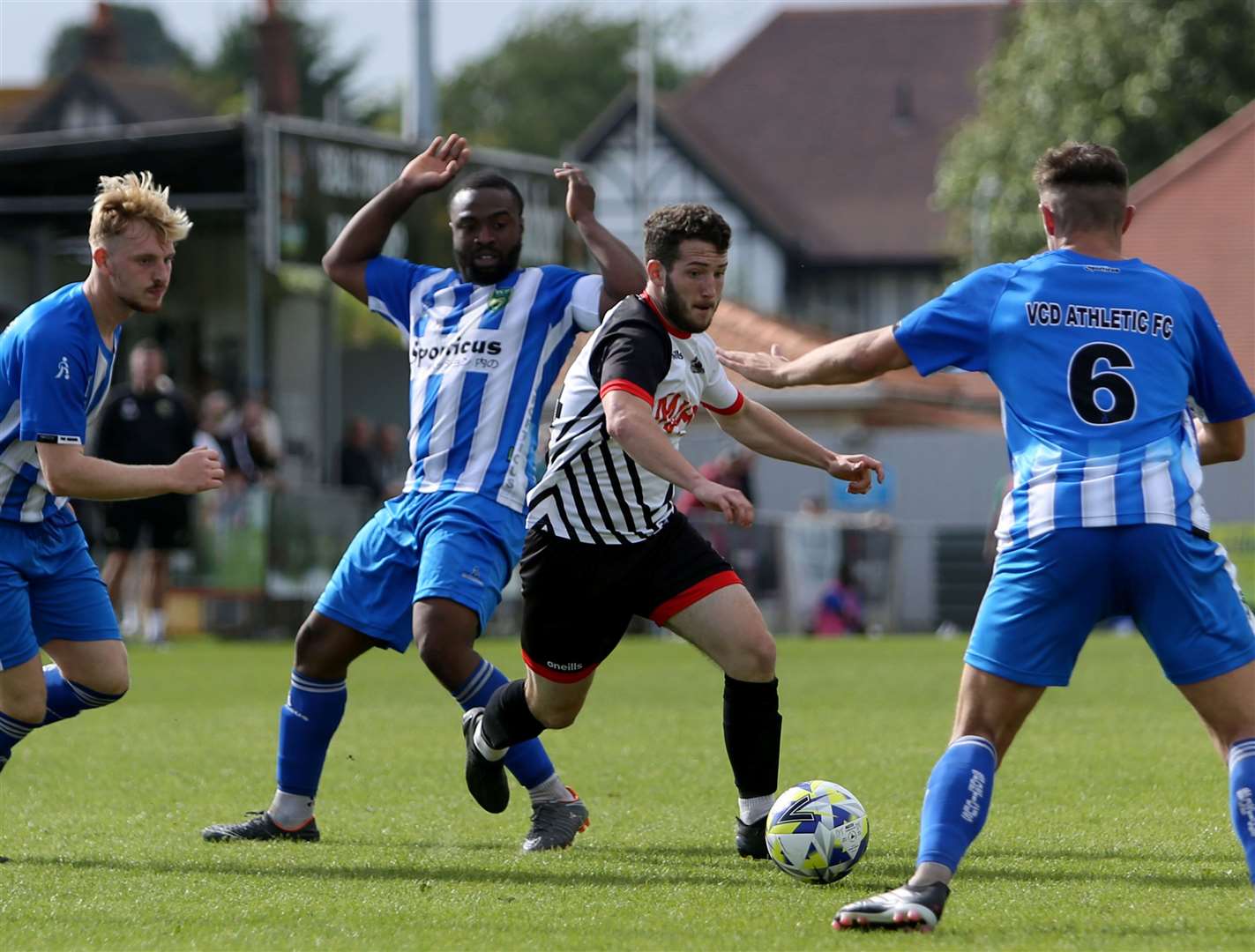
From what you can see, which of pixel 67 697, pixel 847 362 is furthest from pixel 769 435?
pixel 67 697

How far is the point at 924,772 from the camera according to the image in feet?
31.0

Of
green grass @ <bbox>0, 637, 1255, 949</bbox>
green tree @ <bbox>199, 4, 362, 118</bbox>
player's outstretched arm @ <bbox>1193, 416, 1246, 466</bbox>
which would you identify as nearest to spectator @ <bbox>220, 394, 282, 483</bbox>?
green grass @ <bbox>0, 637, 1255, 949</bbox>

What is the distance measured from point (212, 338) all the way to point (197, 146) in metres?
5.43

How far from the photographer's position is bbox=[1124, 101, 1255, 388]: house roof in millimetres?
39000

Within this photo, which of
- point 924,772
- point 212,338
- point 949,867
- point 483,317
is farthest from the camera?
point 212,338

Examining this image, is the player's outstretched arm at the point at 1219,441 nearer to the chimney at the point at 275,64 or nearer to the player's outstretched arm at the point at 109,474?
the player's outstretched arm at the point at 109,474

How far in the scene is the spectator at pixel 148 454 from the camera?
17547 mm

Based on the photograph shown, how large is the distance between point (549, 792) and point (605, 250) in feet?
6.66

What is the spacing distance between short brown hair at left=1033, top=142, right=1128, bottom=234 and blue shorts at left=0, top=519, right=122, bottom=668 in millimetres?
3690

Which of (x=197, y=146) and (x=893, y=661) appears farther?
(x=197, y=146)

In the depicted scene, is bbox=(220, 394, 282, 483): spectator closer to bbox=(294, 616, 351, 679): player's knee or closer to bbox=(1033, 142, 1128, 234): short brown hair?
bbox=(294, 616, 351, 679): player's knee

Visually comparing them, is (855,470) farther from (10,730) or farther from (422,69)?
(422,69)

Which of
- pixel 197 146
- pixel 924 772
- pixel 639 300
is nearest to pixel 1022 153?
pixel 197 146

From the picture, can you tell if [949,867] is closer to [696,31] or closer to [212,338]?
[212,338]
